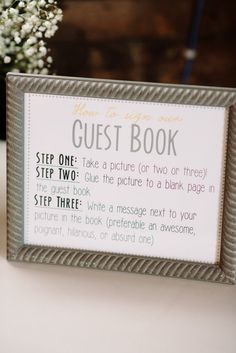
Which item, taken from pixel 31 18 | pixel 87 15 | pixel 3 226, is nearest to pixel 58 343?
pixel 3 226

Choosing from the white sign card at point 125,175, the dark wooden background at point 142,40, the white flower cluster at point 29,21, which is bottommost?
the dark wooden background at point 142,40

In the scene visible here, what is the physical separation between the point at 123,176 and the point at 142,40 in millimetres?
2716

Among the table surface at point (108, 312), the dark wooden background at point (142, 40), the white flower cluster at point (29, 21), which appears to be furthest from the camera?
the dark wooden background at point (142, 40)

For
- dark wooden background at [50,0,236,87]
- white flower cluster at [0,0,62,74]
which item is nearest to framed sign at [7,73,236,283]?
white flower cluster at [0,0,62,74]

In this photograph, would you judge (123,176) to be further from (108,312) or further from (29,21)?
(29,21)

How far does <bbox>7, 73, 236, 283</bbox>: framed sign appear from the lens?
2.75 ft

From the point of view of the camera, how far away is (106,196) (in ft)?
2.86

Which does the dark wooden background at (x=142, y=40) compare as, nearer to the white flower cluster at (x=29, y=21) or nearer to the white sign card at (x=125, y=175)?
the white flower cluster at (x=29, y=21)

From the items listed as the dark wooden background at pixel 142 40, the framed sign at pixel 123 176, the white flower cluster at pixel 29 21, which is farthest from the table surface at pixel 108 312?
the dark wooden background at pixel 142 40

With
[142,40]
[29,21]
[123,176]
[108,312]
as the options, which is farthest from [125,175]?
[142,40]

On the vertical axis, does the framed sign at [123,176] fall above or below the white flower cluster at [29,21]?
below

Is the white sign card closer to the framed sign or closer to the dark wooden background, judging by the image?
the framed sign

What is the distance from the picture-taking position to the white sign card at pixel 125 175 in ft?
2.77

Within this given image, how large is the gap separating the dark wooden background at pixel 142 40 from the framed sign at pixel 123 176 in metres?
2.63
